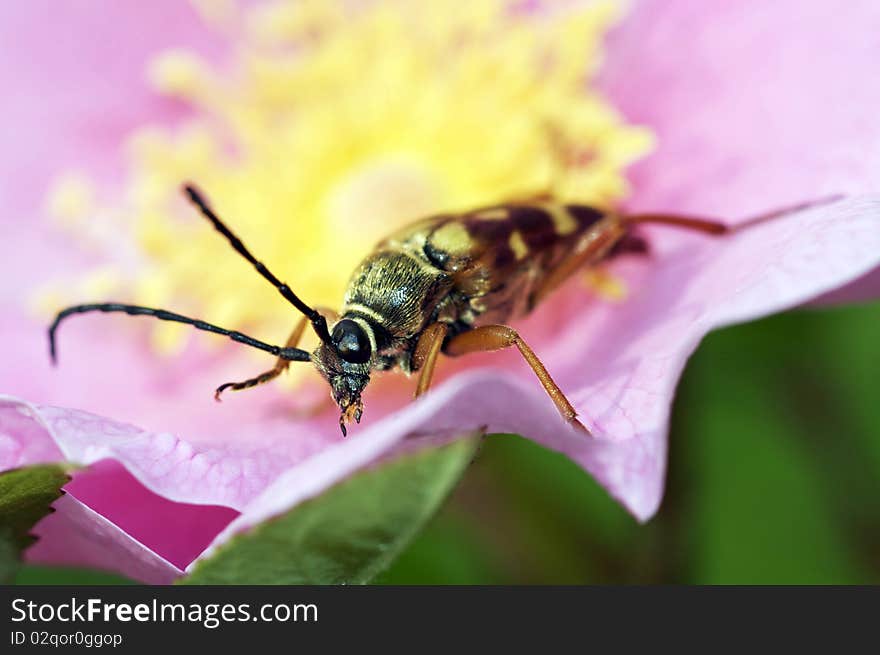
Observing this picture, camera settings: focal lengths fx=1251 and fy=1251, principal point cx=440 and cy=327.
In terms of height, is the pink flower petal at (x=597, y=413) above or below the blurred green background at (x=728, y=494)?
above

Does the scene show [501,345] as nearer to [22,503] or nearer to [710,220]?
[710,220]

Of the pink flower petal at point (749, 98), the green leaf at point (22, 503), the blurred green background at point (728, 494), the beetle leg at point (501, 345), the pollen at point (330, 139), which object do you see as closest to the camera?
the green leaf at point (22, 503)

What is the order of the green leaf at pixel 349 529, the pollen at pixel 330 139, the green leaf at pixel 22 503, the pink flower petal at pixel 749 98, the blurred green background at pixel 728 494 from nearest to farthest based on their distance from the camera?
1. the green leaf at pixel 349 529
2. the green leaf at pixel 22 503
3. the pink flower petal at pixel 749 98
4. the blurred green background at pixel 728 494
5. the pollen at pixel 330 139

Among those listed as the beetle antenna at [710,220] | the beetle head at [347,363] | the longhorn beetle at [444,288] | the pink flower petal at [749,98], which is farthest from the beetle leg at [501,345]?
the pink flower petal at [749,98]

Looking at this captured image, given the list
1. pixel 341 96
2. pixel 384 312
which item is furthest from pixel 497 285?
pixel 341 96

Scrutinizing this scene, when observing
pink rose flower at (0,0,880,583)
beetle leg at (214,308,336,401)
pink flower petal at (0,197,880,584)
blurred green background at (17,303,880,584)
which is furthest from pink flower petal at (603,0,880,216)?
beetle leg at (214,308,336,401)

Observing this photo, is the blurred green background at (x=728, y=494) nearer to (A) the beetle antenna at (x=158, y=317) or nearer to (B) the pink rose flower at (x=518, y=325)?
(B) the pink rose flower at (x=518, y=325)

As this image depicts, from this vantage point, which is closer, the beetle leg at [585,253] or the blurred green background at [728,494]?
the beetle leg at [585,253]

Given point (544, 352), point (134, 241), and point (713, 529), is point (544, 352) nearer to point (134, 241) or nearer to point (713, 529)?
point (713, 529)

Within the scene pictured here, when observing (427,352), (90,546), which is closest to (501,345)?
(427,352)
